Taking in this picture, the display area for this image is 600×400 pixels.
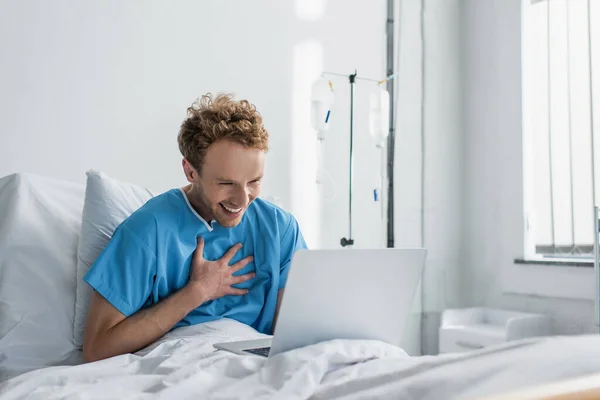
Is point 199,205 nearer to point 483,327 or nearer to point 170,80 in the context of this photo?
point 170,80

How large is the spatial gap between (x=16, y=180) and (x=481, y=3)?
2545 millimetres

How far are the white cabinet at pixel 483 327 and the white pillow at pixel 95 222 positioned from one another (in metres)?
1.57

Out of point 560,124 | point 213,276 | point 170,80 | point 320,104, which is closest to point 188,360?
point 213,276

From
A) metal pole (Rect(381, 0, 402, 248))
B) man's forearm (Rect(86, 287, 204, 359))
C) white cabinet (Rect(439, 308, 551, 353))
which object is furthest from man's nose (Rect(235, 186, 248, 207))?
metal pole (Rect(381, 0, 402, 248))

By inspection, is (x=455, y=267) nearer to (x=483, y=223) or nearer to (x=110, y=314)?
(x=483, y=223)

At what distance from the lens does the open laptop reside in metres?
1.15

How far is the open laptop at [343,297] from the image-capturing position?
115 cm

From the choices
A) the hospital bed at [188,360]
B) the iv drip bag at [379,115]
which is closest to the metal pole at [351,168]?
the iv drip bag at [379,115]

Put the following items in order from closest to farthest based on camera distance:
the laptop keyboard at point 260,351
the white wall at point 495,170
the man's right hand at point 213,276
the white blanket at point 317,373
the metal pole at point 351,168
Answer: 1. the white blanket at point 317,373
2. the laptop keyboard at point 260,351
3. the man's right hand at point 213,276
4. the metal pole at point 351,168
5. the white wall at point 495,170

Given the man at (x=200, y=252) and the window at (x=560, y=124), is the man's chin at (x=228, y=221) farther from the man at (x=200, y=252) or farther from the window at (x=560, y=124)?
the window at (x=560, y=124)

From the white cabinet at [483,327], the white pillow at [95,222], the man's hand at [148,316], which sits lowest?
the white cabinet at [483,327]

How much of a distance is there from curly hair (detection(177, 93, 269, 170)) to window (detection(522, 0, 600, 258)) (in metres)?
1.75

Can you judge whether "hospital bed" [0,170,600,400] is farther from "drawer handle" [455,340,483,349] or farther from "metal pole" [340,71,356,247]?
"drawer handle" [455,340,483,349]

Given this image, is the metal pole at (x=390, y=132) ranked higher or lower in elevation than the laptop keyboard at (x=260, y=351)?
higher
